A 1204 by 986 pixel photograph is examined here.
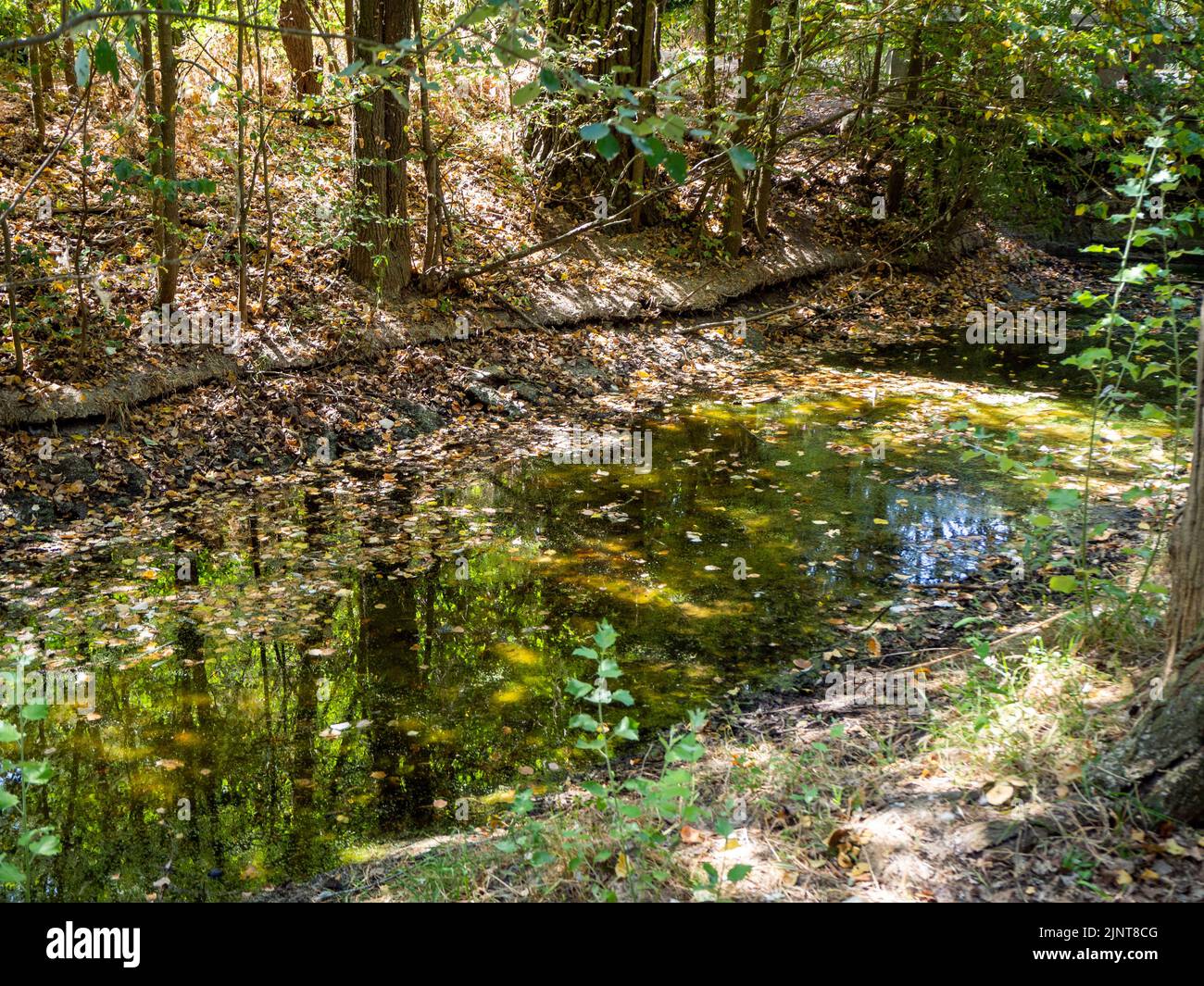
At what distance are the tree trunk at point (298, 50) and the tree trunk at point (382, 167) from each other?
2387mm

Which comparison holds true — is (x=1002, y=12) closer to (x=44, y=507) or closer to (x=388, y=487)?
(x=388, y=487)

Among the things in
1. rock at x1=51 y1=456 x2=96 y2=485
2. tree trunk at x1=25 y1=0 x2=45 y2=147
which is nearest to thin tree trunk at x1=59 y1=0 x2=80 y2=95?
tree trunk at x1=25 y1=0 x2=45 y2=147

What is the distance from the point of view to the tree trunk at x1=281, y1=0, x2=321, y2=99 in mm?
11828

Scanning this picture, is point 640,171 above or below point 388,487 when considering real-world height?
above

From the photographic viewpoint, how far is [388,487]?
7.73 metres

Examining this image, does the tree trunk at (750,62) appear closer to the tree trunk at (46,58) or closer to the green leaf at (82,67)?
the tree trunk at (46,58)

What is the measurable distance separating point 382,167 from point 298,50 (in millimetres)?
3713

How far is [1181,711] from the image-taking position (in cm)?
286

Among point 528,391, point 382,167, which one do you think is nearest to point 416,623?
Result: point 528,391

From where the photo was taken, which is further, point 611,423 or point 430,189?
point 430,189

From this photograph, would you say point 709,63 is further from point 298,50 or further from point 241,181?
point 241,181

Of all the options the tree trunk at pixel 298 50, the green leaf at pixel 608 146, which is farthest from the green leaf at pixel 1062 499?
the tree trunk at pixel 298 50
